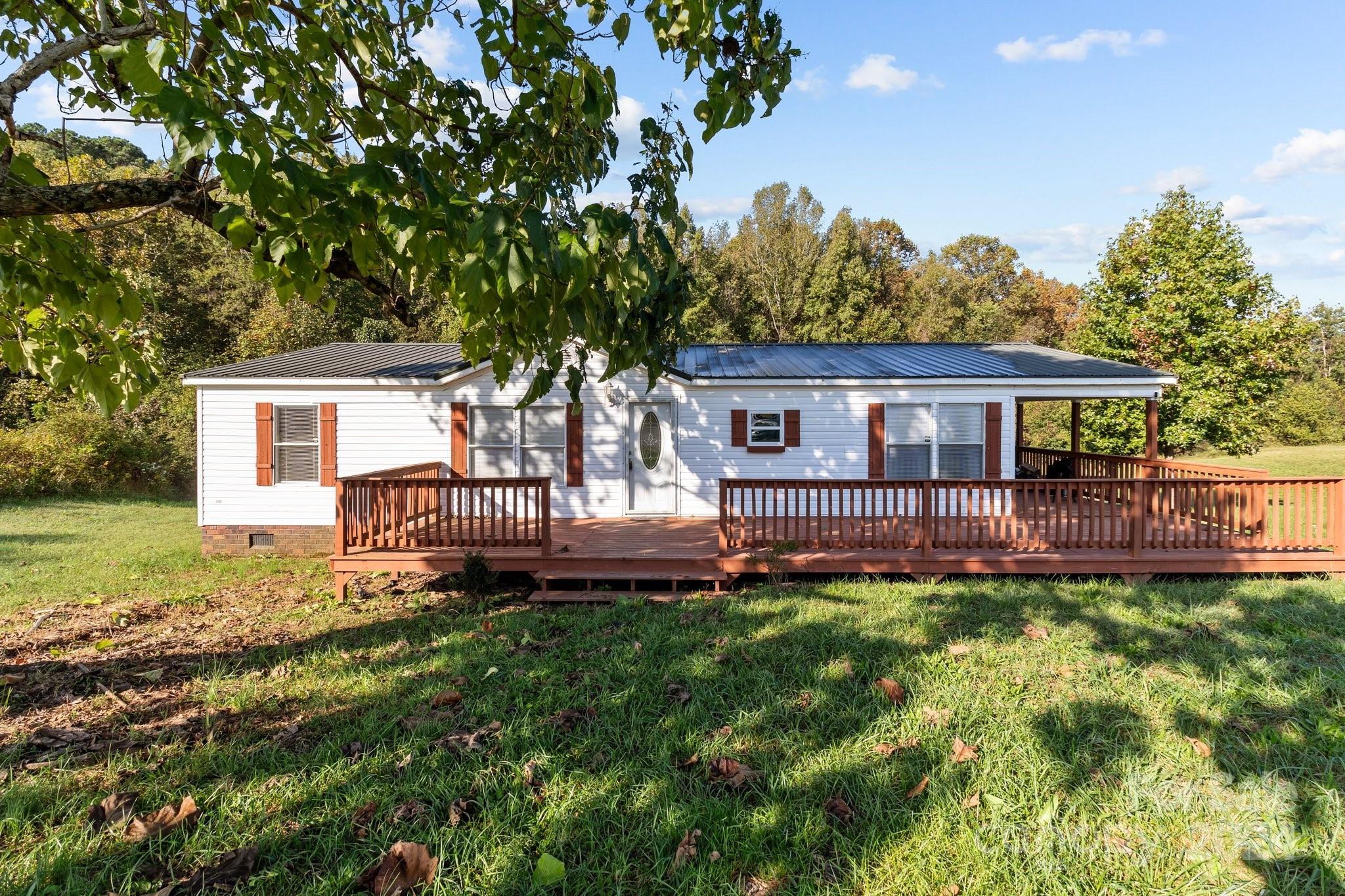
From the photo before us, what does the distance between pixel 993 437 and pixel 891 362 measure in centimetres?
213

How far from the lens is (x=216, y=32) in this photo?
2.92 meters

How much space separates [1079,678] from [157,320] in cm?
2683

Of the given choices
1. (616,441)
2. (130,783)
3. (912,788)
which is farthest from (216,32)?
(616,441)

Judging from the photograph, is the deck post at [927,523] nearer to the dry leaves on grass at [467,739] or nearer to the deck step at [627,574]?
the deck step at [627,574]

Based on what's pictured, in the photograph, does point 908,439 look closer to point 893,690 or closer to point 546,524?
point 546,524

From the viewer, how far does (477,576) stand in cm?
763

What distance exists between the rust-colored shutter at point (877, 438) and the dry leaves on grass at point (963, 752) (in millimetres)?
7529

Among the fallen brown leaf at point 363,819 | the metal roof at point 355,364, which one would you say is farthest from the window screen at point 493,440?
the fallen brown leaf at point 363,819

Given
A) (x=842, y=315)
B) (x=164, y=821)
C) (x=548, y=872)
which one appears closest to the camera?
(x=548, y=872)

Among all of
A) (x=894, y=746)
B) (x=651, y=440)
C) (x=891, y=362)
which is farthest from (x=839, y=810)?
(x=891, y=362)

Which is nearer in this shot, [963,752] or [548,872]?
[548,872]

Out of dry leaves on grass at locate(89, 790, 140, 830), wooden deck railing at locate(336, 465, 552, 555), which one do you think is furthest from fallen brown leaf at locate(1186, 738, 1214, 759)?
wooden deck railing at locate(336, 465, 552, 555)

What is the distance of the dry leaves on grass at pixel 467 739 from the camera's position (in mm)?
3691

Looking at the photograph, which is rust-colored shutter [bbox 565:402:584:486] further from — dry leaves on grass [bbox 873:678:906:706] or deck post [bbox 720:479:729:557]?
dry leaves on grass [bbox 873:678:906:706]
